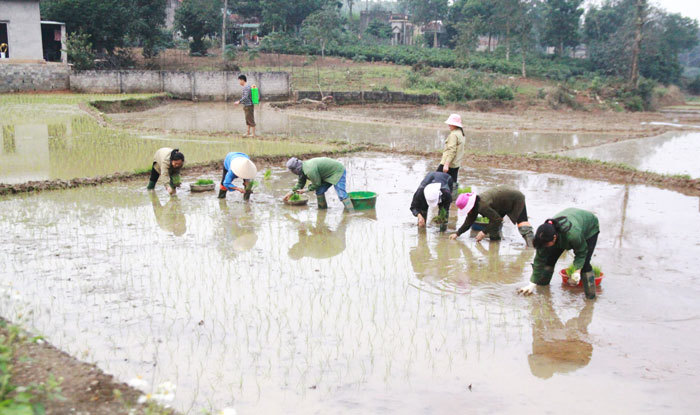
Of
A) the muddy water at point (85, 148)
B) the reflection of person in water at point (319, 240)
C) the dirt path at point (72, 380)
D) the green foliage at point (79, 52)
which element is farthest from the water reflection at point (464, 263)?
the green foliage at point (79, 52)

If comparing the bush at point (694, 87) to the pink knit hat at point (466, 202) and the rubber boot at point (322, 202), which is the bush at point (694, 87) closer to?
the rubber boot at point (322, 202)

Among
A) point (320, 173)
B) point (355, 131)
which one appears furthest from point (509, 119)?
point (320, 173)

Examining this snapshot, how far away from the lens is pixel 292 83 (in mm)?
29234

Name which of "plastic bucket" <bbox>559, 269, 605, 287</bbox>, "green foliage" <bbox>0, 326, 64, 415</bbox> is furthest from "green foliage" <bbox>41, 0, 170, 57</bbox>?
"green foliage" <bbox>0, 326, 64, 415</bbox>

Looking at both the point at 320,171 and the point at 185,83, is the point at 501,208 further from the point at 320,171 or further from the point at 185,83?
the point at 185,83

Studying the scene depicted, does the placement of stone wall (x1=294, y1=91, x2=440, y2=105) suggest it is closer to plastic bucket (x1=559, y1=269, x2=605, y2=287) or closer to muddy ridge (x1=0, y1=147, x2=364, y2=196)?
muddy ridge (x1=0, y1=147, x2=364, y2=196)

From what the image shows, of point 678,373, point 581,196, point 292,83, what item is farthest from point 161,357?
point 292,83

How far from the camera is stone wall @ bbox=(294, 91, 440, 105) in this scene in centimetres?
2720

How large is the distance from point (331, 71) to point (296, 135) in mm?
18986

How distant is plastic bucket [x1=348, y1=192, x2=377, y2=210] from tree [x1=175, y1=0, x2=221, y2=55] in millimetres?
29743

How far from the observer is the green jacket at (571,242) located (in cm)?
517

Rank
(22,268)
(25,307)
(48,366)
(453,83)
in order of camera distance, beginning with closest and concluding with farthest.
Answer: (48,366) < (25,307) < (22,268) < (453,83)

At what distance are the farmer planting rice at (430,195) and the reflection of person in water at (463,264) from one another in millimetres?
461

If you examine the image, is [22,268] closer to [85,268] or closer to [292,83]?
[85,268]
